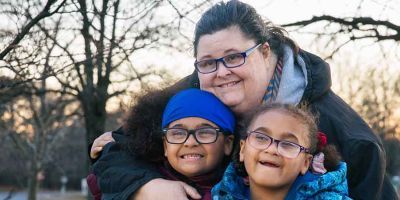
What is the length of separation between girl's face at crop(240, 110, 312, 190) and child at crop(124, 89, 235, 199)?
0.30m

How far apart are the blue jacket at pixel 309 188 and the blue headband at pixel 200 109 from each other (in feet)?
1.09

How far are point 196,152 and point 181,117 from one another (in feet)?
0.64

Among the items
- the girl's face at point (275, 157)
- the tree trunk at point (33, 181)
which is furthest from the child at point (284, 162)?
the tree trunk at point (33, 181)

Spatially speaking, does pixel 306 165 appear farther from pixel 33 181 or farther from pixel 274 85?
pixel 33 181

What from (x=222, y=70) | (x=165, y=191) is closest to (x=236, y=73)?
(x=222, y=70)

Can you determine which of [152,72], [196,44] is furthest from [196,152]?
[152,72]

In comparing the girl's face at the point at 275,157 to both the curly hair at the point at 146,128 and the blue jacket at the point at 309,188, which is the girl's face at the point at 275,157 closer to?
the blue jacket at the point at 309,188

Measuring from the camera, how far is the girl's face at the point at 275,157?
2516mm

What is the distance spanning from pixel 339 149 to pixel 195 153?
0.73 meters

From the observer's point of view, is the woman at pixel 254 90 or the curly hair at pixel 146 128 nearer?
the woman at pixel 254 90

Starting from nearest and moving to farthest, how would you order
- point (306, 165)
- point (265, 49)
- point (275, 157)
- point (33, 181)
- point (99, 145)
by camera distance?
point (275, 157) → point (306, 165) → point (265, 49) → point (99, 145) → point (33, 181)

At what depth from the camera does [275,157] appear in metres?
2.51

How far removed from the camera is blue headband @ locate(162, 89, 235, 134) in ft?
9.71

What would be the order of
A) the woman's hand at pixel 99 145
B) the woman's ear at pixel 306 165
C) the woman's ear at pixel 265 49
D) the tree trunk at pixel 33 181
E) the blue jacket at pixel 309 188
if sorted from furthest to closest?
the tree trunk at pixel 33 181 < the woman's hand at pixel 99 145 < the woman's ear at pixel 265 49 < the woman's ear at pixel 306 165 < the blue jacket at pixel 309 188
